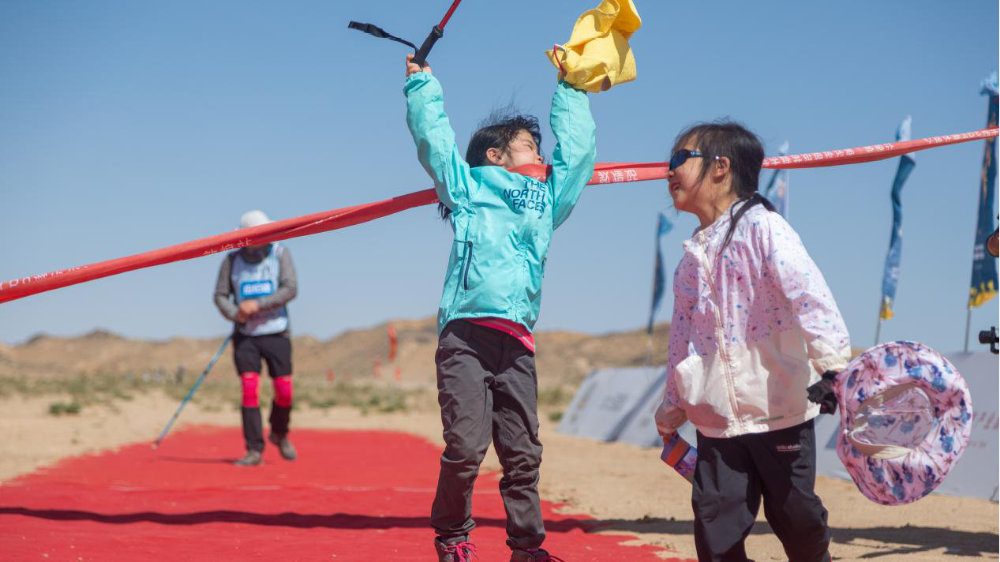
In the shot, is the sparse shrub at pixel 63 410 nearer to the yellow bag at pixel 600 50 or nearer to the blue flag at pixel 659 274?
the blue flag at pixel 659 274

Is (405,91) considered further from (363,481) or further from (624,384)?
(624,384)

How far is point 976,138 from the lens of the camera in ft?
19.2

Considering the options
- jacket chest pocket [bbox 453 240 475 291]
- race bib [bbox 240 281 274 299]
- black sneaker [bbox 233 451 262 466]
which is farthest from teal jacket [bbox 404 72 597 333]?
black sneaker [bbox 233 451 262 466]

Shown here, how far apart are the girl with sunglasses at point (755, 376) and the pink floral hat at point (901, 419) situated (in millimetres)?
90

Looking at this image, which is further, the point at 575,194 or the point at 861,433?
the point at 575,194

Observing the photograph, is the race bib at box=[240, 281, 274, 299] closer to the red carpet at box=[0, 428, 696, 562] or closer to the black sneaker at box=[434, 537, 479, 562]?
the red carpet at box=[0, 428, 696, 562]

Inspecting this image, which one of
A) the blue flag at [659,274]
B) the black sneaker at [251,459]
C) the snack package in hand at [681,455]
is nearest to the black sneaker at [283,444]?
the black sneaker at [251,459]

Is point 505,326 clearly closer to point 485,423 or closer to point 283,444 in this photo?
point 485,423

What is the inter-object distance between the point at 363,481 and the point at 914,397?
5.93 metres

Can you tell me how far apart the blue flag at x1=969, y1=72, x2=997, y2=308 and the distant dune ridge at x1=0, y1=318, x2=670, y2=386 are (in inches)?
2121

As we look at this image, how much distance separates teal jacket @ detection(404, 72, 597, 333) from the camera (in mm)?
3771

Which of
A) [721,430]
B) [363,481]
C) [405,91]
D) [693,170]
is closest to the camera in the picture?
[721,430]

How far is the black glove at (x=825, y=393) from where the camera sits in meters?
2.68

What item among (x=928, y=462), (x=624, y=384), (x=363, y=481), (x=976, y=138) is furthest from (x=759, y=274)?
(x=624, y=384)
